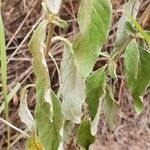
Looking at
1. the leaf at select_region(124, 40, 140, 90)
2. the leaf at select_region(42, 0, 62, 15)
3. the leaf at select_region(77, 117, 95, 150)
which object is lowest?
the leaf at select_region(77, 117, 95, 150)

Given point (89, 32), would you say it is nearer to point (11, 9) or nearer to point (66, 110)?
point (66, 110)

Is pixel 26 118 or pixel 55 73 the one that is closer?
pixel 26 118

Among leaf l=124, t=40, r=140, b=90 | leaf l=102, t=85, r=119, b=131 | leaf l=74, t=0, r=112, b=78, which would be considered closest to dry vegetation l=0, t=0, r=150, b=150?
leaf l=102, t=85, r=119, b=131

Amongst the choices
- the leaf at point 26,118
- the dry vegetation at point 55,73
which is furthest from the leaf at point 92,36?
the dry vegetation at point 55,73

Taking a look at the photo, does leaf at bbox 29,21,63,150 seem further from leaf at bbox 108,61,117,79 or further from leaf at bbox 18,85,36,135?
leaf at bbox 108,61,117,79

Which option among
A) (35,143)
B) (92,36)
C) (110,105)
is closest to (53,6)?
(92,36)

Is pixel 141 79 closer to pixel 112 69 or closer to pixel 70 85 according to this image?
pixel 112 69

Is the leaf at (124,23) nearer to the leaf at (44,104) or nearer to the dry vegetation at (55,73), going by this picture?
the leaf at (44,104)
